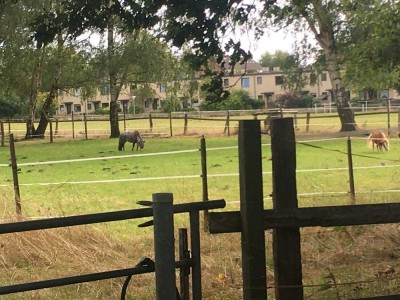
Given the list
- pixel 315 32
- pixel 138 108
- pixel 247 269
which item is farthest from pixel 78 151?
pixel 138 108

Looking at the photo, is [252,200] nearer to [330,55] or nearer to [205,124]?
[330,55]

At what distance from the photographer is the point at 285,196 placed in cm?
332

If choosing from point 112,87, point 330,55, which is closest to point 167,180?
point 330,55

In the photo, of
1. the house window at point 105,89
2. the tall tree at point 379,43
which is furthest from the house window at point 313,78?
the tall tree at point 379,43

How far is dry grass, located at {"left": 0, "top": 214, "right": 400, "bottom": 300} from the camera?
17.1 feet

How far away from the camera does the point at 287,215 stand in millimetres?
3295

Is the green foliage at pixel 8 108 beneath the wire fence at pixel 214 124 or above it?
above

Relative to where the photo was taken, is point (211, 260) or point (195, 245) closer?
point (195, 245)

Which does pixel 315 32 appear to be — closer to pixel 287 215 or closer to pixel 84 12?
pixel 84 12

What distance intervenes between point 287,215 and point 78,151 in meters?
23.6

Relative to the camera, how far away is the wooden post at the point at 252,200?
127 inches

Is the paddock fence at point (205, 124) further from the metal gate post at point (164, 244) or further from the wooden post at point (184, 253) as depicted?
the metal gate post at point (164, 244)

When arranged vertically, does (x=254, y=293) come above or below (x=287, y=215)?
below

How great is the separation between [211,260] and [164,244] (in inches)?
132
